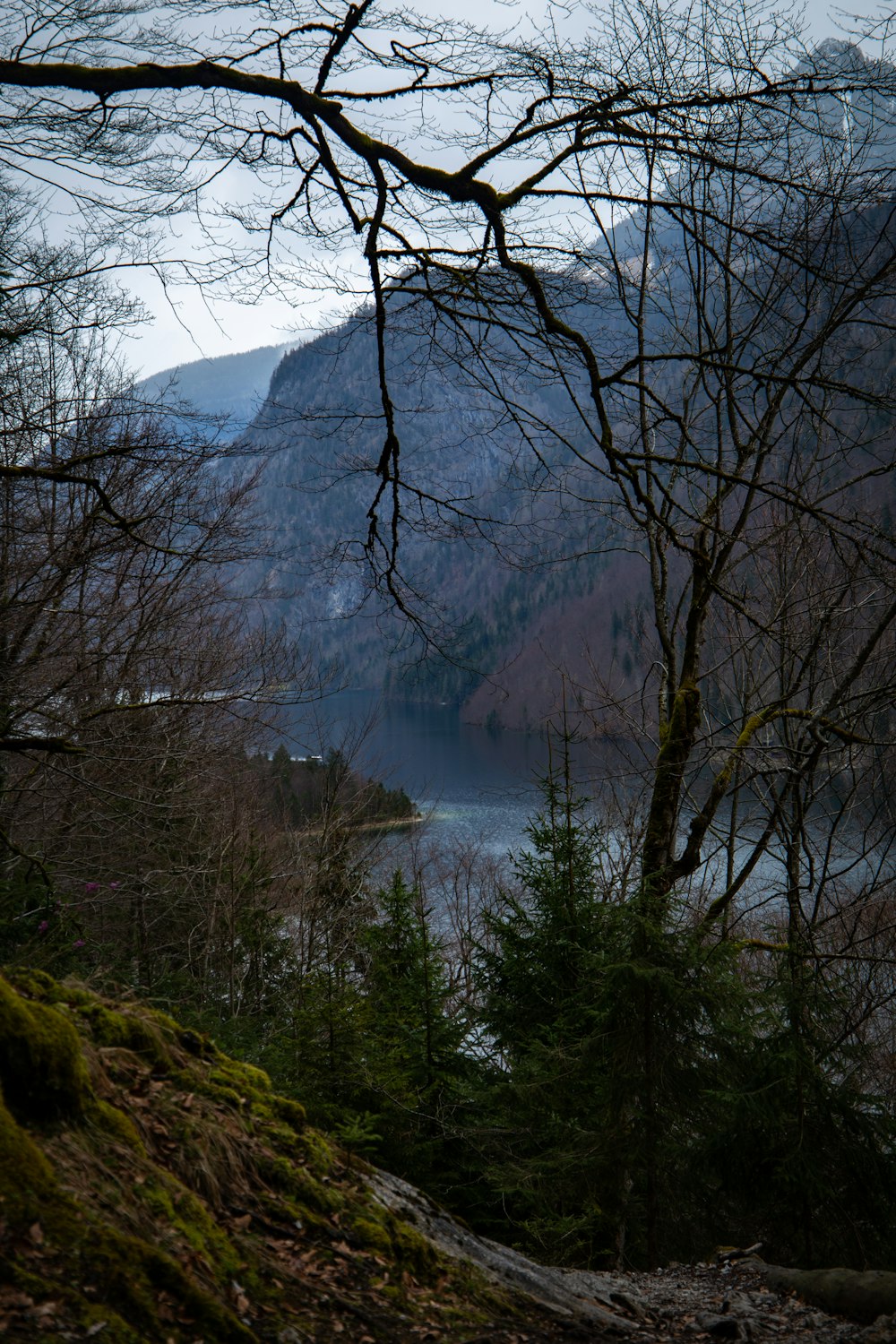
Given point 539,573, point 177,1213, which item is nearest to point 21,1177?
point 177,1213

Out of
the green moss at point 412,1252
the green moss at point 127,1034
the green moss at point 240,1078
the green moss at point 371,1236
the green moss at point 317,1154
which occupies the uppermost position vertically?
the green moss at point 127,1034

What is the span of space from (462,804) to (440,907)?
9142mm

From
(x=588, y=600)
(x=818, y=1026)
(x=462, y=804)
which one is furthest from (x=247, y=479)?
(x=588, y=600)

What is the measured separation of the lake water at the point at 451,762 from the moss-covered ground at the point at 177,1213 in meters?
13.1

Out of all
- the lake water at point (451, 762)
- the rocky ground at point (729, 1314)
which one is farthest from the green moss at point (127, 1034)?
the lake water at point (451, 762)

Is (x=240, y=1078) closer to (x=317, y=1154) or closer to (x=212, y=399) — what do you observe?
(x=317, y=1154)

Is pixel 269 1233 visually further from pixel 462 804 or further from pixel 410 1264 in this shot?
pixel 462 804

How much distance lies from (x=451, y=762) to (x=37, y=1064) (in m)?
45.2

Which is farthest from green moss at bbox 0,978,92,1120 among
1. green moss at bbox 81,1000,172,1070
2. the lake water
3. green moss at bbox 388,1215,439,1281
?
the lake water

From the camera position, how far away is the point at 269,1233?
2.29 meters

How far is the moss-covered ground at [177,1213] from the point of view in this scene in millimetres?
1767

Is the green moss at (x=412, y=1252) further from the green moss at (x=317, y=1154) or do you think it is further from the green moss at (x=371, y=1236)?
the green moss at (x=317, y=1154)

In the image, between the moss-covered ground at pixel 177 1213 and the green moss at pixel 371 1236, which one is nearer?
the moss-covered ground at pixel 177 1213

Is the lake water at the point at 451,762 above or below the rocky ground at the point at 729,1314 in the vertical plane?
above
